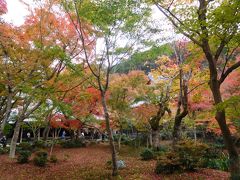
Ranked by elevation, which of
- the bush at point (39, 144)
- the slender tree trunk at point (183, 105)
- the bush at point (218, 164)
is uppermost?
the slender tree trunk at point (183, 105)

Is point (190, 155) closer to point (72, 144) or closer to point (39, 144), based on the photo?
point (72, 144)

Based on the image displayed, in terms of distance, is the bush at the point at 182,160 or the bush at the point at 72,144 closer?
the bush at the point at 182,160

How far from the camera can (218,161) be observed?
44.5 feet

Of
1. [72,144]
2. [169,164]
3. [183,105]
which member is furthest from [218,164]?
[72,144]

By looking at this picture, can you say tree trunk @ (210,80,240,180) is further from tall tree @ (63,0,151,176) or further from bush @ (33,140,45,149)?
bush @ (33,140,45,149)

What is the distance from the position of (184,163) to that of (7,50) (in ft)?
31.8

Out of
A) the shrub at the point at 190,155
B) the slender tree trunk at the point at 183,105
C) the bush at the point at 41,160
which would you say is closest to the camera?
the shrub at the point at 190,155

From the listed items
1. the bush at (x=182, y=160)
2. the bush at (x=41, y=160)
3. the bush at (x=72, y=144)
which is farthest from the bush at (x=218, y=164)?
the bush at (x=72, y=144)

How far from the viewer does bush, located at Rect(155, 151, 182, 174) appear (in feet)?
38.5

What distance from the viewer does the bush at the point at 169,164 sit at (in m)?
11.7

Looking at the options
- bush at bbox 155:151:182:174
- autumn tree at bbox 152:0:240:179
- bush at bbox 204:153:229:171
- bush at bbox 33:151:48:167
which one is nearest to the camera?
autumn tree at bbox 152:0:240:179

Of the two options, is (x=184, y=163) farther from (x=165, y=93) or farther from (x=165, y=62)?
(x=165, y=62)

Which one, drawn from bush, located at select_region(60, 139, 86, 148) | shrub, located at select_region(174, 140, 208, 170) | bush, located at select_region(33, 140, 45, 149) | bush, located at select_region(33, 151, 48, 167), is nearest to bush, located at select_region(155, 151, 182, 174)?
shrub, located at select_region(174, 140, 208, 170)

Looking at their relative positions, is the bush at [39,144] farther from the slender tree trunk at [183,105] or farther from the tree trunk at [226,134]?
the tree trunk at [226,134]
